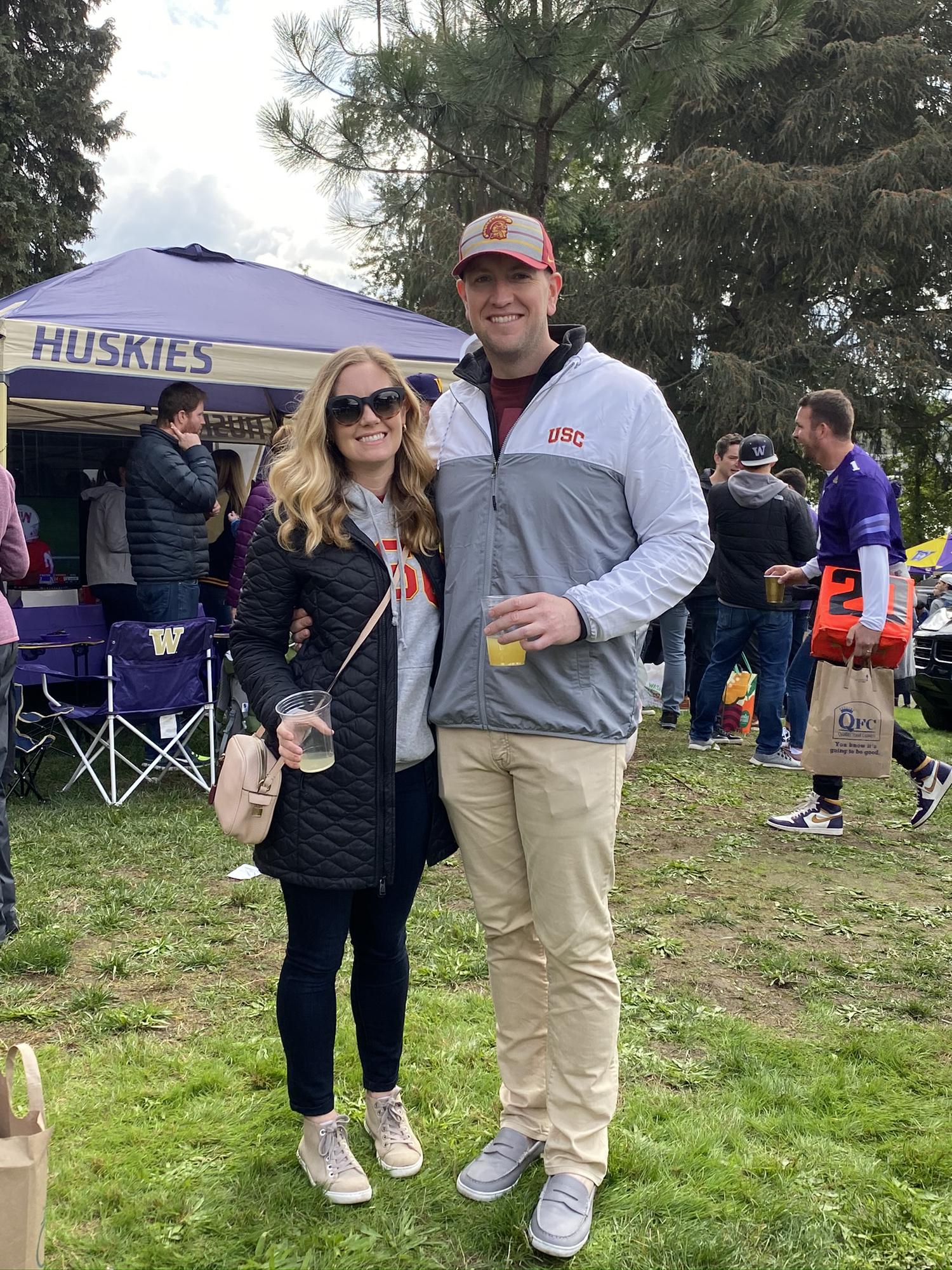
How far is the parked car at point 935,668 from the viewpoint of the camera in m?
8.91

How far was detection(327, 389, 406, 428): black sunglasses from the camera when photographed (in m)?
2.16

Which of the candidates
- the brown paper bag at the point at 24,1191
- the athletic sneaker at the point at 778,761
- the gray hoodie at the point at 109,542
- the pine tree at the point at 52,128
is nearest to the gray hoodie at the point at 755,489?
the athletic sneaker at the point at 778,761

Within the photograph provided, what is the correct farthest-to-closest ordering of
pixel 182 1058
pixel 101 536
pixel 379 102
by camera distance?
pixel 379 102 → pixel 101 536 → pixel 182 1058

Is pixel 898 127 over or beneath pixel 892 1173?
over

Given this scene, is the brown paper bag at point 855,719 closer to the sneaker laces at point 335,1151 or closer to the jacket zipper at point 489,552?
the jacket zipper at point 489,552

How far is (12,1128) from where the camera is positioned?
169 centimetres

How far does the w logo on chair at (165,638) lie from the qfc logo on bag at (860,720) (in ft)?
11.1

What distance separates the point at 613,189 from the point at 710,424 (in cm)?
506

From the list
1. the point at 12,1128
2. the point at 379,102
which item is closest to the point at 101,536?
the point at 379,102

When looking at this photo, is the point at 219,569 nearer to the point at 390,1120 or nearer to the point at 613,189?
the point at 390,1120

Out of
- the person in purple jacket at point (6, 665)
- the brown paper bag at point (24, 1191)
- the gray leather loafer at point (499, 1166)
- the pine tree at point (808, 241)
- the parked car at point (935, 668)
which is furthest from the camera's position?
the pine tree at point (808, 241)

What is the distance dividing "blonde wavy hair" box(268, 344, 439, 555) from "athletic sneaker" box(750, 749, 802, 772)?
5.30 m

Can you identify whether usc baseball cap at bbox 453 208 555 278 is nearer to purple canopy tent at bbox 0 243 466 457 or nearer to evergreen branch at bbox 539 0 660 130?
purple canopy tent at bbox 0 243 466 457

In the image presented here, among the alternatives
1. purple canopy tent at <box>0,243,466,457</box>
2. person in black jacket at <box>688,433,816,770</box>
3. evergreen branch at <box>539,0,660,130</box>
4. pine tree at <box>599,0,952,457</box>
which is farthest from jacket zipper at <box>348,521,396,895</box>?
pine tree at <box>599,0,952,457</box>
